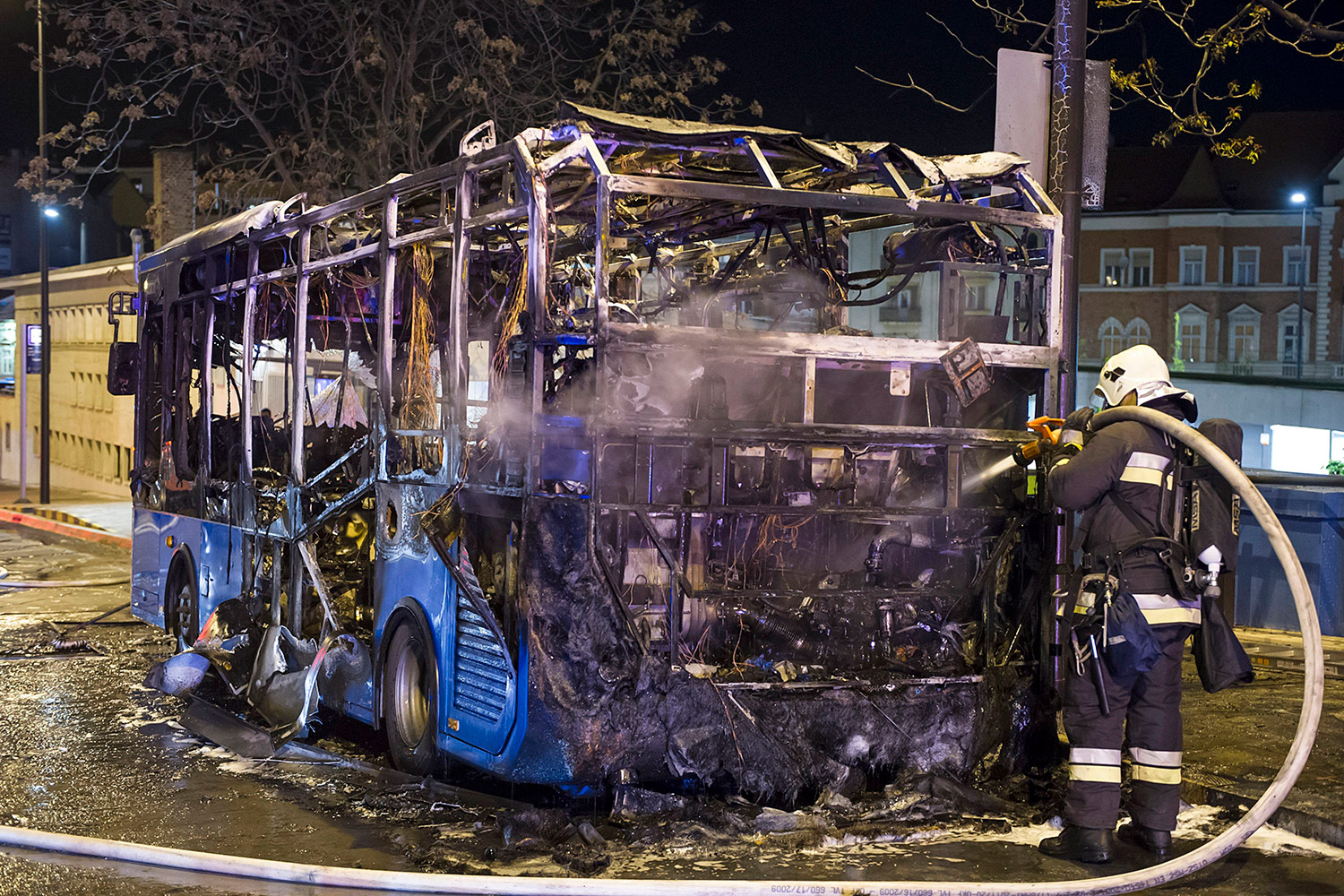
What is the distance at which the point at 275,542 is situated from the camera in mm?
8234

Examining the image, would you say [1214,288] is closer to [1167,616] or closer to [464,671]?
[1167,616]

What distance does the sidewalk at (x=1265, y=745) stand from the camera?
18.6 feet

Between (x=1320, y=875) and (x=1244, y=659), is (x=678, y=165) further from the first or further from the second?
(x=1320, y=875)

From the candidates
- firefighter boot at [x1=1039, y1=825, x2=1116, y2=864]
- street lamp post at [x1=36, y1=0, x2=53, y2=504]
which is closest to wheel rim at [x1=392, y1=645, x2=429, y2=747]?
firefighter boot at [x1=1039, y1=825, x2=1116, y2=864]

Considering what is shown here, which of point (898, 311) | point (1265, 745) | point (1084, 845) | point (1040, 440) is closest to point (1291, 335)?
point (898, 311)

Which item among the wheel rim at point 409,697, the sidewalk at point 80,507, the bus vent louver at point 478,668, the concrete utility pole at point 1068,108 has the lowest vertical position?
the sidewalk at point 80,507

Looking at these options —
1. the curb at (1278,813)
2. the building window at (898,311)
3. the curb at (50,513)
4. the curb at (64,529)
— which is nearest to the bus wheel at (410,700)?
the curb at (1278,813)

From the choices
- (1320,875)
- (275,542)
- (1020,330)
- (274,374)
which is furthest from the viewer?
(274,374)

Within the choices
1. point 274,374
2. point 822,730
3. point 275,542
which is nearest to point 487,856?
point 822,730

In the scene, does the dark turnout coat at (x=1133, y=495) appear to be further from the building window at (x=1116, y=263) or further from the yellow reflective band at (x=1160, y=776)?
the building window at (x=1116, y=263)

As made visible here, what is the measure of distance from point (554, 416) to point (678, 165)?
1.74m

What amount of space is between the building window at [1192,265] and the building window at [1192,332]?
1.20 meters

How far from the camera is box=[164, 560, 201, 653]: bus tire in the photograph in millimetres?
9766

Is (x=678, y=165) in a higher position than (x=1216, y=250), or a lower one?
lower
